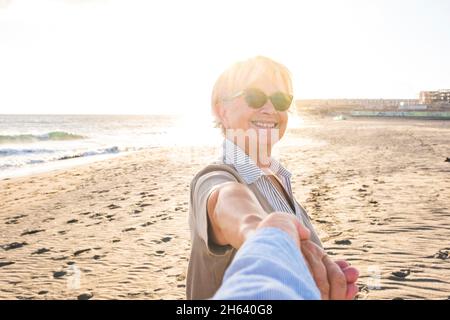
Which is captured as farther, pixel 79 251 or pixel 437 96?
pixel 437 96

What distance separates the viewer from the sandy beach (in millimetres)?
4812

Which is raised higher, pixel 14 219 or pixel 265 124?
pixel 265 124

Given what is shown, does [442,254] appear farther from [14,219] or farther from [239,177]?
[14,219]

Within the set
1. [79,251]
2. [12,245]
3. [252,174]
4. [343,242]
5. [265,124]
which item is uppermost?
[265,124]

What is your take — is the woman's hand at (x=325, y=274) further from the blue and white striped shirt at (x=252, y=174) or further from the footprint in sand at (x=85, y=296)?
the footprint in sand at (x=85, y=296)

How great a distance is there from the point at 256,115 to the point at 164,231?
5.53 m

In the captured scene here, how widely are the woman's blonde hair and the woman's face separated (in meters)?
0.03

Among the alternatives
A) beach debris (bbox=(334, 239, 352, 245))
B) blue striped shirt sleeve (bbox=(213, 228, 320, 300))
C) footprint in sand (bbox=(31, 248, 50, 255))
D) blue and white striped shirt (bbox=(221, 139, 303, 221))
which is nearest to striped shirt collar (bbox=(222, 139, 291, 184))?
blue and white striped shirt (bbox=(221, 139, 303, 221))

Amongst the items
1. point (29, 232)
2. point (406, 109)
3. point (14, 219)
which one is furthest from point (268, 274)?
point (406, 109)

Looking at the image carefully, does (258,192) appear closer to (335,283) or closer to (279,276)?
(335,283)

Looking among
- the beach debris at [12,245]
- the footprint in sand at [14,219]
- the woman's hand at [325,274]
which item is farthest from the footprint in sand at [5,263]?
the woman's hand at [325,274]

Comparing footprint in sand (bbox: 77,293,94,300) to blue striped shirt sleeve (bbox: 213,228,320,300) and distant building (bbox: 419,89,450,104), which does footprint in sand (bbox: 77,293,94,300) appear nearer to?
blue striped shirt sleeve (bbox: 213,228,320,300)

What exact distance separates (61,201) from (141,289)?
6.46 metres

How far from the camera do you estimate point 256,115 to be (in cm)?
198
